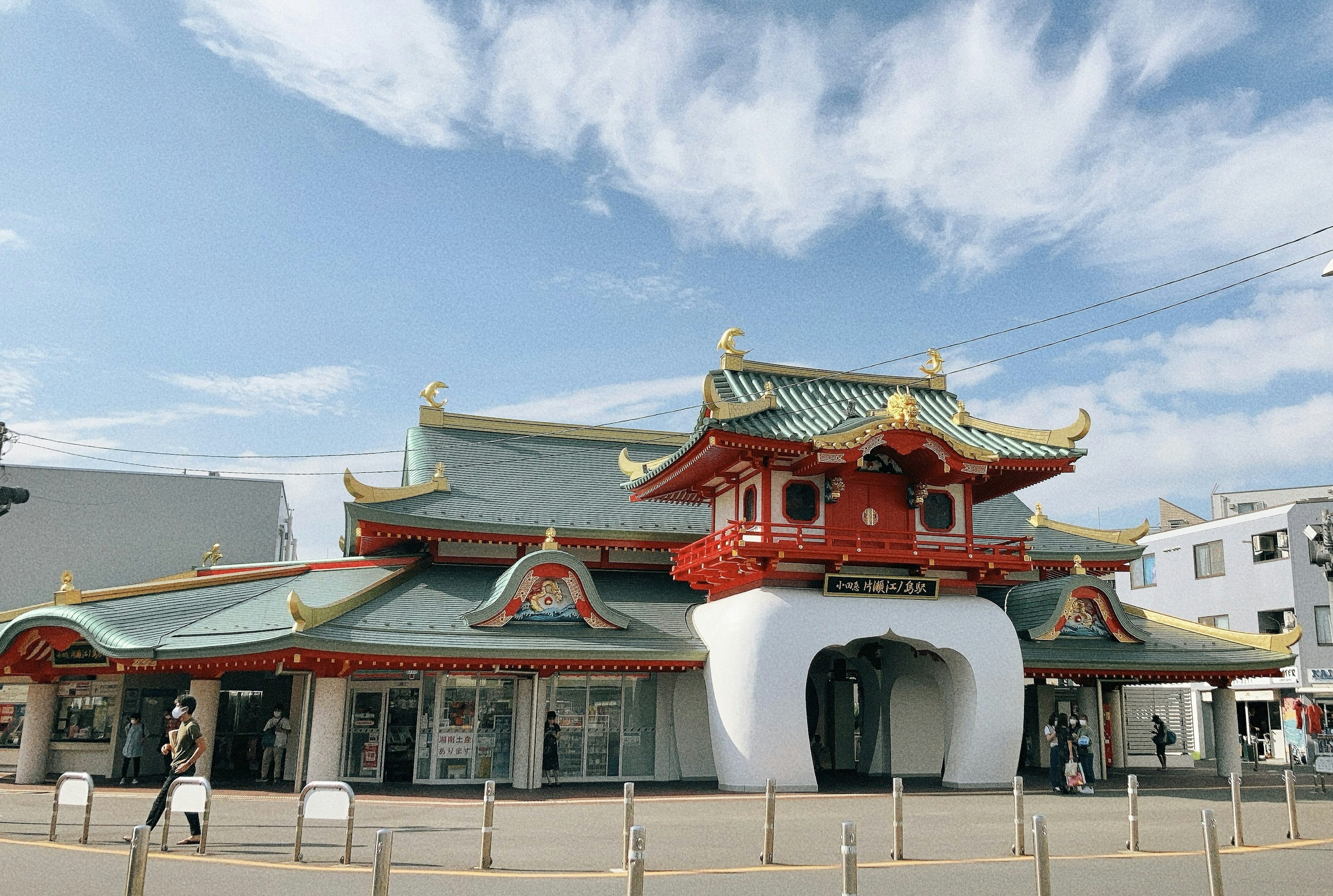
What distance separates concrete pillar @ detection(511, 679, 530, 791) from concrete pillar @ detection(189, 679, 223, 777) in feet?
21.2

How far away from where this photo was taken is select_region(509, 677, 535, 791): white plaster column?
2209 centimetres

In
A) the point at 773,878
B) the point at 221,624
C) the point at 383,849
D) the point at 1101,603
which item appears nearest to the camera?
the point at 383,849

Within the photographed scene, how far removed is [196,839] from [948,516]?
677 inches

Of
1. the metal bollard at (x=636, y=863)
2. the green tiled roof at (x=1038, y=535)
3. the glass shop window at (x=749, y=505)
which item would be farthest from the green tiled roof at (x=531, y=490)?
the metal bollard at (x=636, y=863)

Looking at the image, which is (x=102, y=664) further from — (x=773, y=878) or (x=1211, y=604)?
(x=1211, y=604)

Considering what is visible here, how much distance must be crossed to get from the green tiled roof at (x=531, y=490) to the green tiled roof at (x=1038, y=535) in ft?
28.5

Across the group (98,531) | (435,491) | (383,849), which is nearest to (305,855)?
(383,849)

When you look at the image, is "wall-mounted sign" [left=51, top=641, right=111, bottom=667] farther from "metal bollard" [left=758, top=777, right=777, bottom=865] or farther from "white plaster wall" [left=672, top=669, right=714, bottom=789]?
"metal bollard" [left=758, top=777, right=777, bottom=865]

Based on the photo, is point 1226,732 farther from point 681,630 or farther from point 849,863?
point 849,863

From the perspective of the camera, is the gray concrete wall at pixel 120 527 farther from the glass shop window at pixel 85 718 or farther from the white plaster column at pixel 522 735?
the white plaster column at pixel 522 735

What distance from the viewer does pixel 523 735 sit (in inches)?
887

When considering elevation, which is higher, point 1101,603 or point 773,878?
point 1101,603

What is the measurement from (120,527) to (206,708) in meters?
24.9

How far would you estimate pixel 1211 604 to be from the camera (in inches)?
1762
